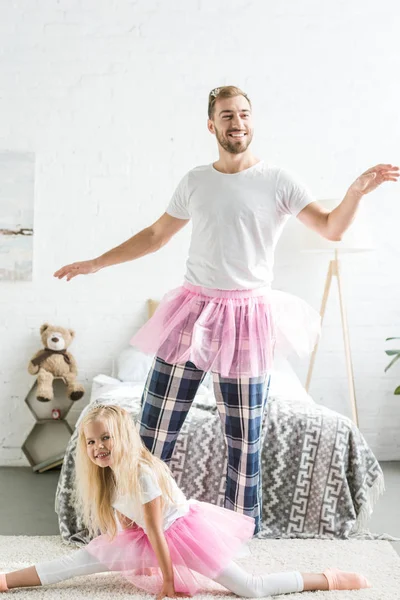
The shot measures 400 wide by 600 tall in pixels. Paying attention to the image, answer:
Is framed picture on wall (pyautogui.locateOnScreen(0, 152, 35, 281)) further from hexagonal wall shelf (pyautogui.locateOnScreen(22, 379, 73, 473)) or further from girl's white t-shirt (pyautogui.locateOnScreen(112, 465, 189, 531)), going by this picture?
girl's white t-shirt (pyautogui.locateOnScreen(112, 465, 189, 531))

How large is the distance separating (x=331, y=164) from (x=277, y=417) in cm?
167

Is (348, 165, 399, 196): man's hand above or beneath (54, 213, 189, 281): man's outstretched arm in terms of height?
above

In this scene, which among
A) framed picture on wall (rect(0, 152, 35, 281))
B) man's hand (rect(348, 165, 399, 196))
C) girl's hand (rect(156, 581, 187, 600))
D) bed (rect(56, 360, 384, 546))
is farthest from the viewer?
framed picture on wall (rect(0, 152, 35, 281))

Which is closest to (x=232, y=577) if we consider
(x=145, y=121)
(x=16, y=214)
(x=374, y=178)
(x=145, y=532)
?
(x=145, y=532)

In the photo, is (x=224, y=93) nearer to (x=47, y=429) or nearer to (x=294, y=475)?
(x=294, y=475)

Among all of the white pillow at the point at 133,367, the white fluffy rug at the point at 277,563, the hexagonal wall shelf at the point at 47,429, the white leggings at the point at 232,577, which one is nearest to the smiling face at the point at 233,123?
the white leggings at the point at 232,577

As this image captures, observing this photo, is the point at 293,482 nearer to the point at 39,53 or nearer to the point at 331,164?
the point at 331,164

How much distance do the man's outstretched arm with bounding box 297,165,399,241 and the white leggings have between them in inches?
38.4

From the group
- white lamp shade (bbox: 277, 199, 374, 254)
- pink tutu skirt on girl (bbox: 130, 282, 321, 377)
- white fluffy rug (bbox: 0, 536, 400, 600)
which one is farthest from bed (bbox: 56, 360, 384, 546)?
white lamp shade (bbox: 277, 199, 374, 254)

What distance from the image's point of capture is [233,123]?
2119 mm

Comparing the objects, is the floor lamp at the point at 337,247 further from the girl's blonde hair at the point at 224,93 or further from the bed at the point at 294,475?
the girl's blonde hair at the point at 224,93

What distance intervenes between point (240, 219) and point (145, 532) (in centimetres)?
93

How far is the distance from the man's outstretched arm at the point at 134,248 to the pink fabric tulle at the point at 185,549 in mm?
783

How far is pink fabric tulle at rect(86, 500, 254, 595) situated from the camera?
210 centimetres
